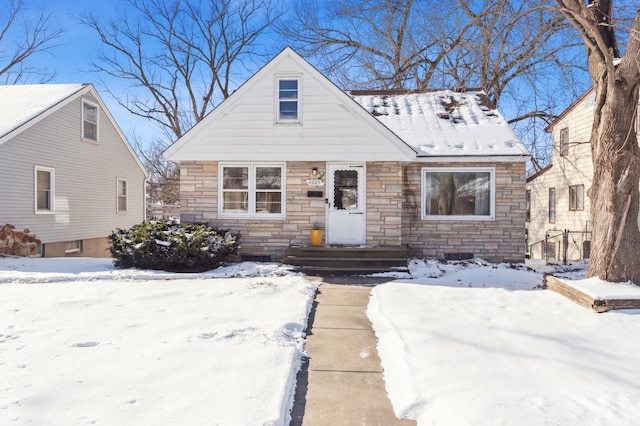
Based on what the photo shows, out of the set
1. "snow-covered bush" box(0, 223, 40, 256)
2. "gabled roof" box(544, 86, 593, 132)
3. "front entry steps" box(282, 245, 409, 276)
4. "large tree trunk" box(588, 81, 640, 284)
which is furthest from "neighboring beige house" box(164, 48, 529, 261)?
"gabled roof" box(544, 86, 593, 132)

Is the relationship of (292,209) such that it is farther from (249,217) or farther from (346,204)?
(346,204)

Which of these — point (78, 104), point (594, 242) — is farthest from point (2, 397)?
point (78, 104)

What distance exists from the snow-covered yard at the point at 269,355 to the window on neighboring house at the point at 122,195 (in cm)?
1141

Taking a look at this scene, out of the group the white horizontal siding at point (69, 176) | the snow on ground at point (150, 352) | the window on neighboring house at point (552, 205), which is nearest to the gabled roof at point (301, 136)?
the snow on ground at point (150, 352)

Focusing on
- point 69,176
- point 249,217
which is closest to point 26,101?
point 69,176

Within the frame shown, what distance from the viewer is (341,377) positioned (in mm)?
3668

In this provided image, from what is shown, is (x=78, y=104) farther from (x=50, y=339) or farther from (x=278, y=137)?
(x=50, y=339)

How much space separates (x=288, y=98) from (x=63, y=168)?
30.8 feet

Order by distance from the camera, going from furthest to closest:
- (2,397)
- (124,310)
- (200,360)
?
(124,310) < (200,360) < (2,397)

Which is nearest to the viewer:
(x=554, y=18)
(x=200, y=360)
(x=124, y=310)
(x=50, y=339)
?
(x=200, y=360)

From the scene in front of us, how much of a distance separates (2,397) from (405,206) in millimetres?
9148

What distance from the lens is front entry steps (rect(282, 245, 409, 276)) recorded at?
8859 mm

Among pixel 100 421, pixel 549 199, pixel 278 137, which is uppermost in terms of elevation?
pixel 278 137

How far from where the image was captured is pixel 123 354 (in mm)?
3895
